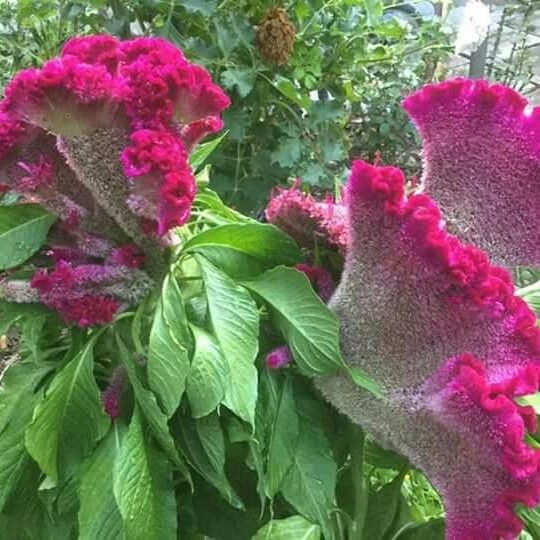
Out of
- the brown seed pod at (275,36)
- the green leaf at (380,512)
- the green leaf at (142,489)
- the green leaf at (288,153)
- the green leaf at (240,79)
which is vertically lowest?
the green leaf at (288,153)

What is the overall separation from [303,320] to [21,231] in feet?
0.65

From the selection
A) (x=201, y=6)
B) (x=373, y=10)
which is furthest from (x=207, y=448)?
(x=373, y=10)

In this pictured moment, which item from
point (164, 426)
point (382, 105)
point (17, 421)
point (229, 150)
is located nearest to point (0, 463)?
point (17, 421)

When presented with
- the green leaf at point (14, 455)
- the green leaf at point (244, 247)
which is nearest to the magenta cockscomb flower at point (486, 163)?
the green leaf at point (244, 247)

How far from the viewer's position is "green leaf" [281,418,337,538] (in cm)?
62

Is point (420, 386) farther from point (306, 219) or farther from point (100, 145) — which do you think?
point (100, 145)

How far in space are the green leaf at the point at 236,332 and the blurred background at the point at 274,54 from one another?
Result: 2.68 ft

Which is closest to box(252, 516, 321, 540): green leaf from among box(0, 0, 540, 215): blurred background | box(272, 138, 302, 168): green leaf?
box(0, 0, 540, 215): blurred background

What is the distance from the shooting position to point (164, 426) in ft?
1.89

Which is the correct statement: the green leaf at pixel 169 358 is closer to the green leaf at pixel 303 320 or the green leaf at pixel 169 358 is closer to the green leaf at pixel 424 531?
the green leaf at pixel 303 320

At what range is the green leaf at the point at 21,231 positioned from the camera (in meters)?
0.62

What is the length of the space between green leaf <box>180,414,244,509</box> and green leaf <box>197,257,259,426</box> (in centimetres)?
4

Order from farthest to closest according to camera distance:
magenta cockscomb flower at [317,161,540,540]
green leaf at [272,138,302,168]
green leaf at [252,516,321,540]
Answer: green leaf at [272,138,302,168]
green leaf at [252,516,321,540]
magenta cockscomb flower at [317,161,540,540]

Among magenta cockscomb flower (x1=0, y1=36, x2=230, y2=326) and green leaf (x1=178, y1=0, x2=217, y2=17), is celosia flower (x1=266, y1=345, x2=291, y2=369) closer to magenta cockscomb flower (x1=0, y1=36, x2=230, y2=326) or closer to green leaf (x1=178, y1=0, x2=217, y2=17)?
magenta cockscomb flower (x1=0, y1=36, x2=230, y2=326)
